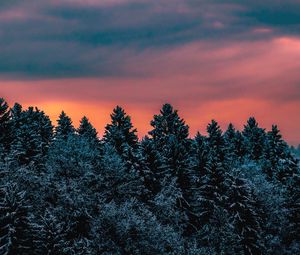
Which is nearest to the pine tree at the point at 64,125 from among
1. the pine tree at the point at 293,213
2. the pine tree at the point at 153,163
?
the pine tree at the point at 153,163

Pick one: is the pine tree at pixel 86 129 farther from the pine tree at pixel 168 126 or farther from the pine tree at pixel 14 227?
the pine tree at pixel 14 227

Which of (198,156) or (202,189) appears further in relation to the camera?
(198,156)

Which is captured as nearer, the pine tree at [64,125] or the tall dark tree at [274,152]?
the tall dark tree at [274,152]

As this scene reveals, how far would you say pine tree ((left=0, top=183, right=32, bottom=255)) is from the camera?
1138 inches

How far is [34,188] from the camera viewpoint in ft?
140

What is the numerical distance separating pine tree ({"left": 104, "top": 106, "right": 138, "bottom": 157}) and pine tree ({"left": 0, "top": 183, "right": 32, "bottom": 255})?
2970 centimetres

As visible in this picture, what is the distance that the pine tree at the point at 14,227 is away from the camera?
2891 centimetres

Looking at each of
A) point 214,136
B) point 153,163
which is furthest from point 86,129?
point 153,163

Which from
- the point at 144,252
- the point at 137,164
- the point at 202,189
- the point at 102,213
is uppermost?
the point at 137,164

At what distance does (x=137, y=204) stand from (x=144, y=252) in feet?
20.4

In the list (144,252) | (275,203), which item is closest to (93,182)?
(144,252)

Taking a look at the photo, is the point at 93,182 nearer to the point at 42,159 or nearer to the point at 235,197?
the point at 42,159

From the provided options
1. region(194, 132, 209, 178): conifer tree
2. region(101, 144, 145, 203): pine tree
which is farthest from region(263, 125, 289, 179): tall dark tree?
region(101, 144, 145, 203): pine tree

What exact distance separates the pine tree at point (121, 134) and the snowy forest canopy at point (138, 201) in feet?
0.67
